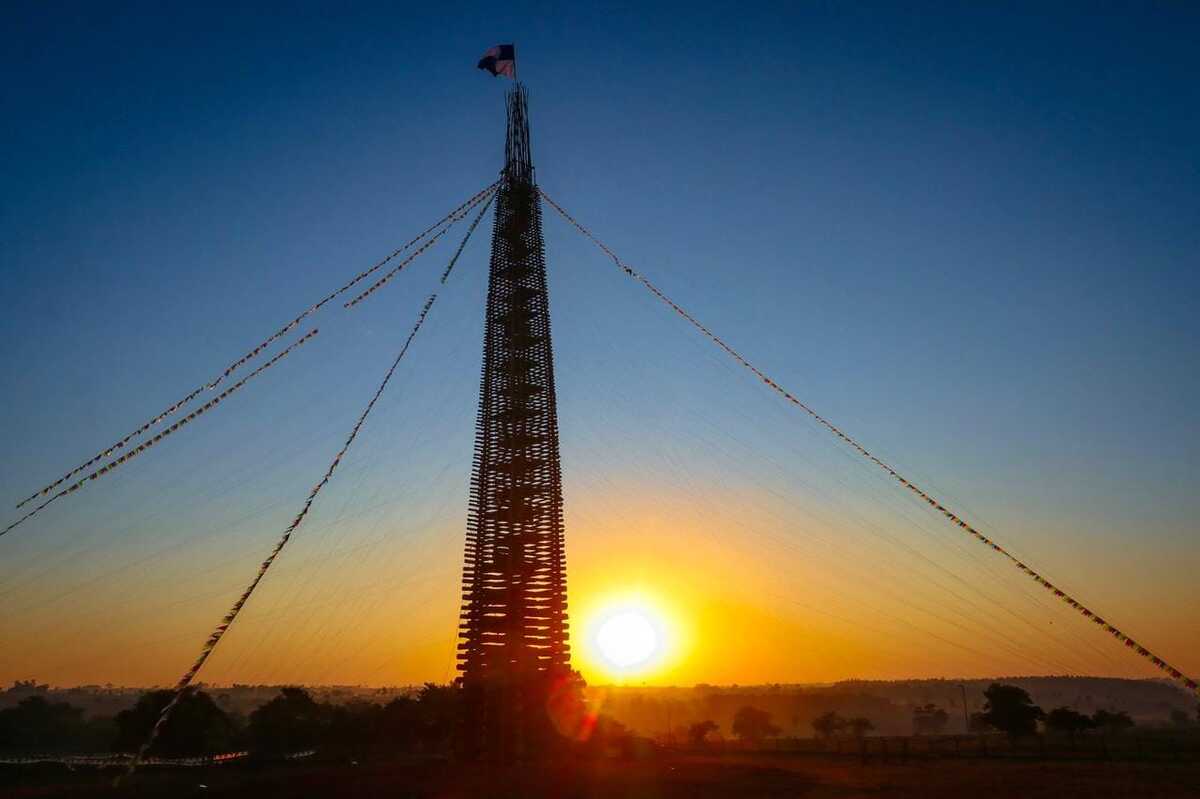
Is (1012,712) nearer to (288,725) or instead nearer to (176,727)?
(288,725)

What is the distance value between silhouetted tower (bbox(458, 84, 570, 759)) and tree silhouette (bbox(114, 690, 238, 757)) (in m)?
25.3

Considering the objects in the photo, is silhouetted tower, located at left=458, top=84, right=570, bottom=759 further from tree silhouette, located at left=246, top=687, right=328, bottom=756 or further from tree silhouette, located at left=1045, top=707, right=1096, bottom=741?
tree silhouette, located at left=1045, top=707, right=1096, bottom=741

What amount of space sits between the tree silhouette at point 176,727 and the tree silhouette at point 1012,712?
166 feet

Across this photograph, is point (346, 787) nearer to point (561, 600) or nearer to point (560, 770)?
point (560, 770)

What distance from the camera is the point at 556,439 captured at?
21.9 meters

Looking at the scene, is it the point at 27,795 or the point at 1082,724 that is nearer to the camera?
the point at 27,795

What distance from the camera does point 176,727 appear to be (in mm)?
36594

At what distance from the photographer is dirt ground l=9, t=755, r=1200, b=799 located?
54.8 feet

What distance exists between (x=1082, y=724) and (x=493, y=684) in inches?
1668

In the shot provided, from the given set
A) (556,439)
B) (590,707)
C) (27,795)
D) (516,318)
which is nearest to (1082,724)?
(590,707)

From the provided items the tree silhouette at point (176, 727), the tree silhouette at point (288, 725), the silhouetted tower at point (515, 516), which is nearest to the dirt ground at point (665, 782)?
the silhouetted tower at point (515, 516)

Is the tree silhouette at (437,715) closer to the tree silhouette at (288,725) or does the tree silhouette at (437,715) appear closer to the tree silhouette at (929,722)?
the tree silhouette at (288,725)

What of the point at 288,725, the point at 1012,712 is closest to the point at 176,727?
the point at 288,725

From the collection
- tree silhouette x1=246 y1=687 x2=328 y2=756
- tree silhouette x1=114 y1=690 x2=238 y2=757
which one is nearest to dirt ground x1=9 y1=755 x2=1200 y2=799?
tree silhouette x1=114 y1=690 x2=238 y2=757
